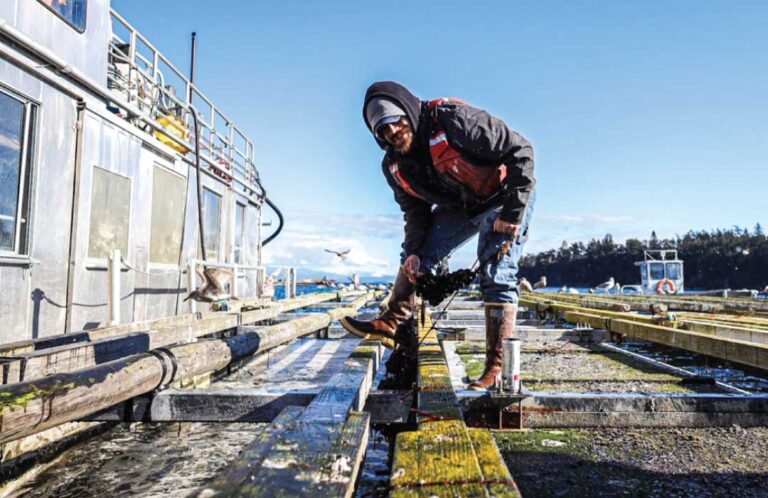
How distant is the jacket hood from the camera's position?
316 cm

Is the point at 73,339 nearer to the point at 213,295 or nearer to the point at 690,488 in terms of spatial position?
the point at 213,295

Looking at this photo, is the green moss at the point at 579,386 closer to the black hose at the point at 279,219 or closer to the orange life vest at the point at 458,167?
the orange life vest at the point at 458,167

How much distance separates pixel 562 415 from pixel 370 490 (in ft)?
3.58

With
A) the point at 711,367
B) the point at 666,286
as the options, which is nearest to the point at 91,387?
the point at 711,367

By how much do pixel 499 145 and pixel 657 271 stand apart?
44.4 m

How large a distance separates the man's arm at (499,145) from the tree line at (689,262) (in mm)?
98288

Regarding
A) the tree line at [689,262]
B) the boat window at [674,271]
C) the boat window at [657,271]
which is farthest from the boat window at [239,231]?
the tree line at [689,262]

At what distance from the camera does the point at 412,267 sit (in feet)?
13.3

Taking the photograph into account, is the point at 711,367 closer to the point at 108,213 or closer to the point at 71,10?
the point at 108,213

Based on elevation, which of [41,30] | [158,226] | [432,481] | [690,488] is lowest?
[690,488]

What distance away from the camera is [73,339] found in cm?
445

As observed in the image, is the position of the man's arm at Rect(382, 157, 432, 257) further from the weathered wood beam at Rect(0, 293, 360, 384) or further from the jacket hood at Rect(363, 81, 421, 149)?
the weathered wood beam at Rect(0, 293, 360, 384)

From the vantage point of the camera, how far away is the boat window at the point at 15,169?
16.1 ft

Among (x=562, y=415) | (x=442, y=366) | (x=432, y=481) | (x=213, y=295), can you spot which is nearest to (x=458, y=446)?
(x=432, y=481)
